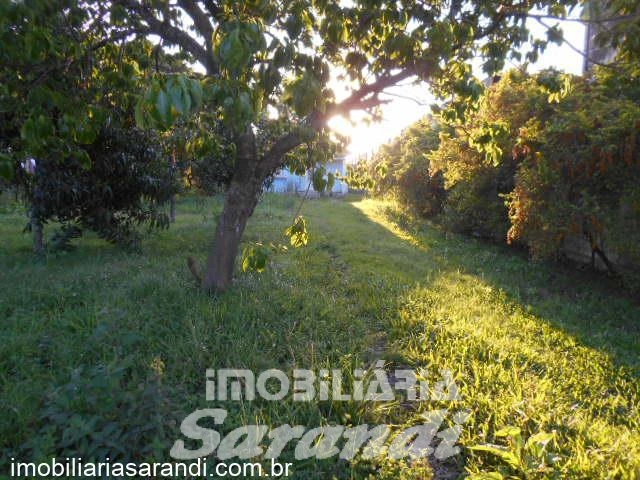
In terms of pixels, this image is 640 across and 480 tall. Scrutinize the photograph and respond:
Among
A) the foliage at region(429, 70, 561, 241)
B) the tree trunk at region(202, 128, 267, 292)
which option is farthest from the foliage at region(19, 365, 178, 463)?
the foliage at region(429, 70, 561, 241)

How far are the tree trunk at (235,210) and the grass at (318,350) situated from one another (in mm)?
234

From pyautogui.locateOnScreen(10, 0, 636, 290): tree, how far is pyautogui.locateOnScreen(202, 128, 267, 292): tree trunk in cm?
1

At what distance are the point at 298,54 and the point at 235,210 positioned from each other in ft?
7.75

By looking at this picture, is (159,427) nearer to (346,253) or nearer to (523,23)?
(523,23)

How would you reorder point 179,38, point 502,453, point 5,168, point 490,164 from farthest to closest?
point 490,164, point 179,38, point 502,453, point 5,168

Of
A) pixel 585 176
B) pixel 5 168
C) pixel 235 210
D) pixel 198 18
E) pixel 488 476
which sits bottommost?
pixel 488 476

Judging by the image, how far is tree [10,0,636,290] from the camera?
1867 mm

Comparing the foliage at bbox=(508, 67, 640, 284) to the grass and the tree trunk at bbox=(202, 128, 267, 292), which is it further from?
→ the tree trunk at bbox=(202, 128, 267, 292)

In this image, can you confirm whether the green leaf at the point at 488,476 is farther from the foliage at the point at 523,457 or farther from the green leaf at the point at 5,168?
the green leaf at the point at 5,168

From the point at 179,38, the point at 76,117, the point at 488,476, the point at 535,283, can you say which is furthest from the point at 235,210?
the point at 535,283

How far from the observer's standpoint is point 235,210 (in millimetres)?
4531

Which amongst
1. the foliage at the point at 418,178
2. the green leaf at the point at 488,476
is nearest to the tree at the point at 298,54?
the green leaf at the point at 488,476

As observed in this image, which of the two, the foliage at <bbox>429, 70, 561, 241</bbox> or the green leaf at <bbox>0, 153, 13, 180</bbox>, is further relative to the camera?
the foliage at <bbox>429, 70, 561, 241</bbox>

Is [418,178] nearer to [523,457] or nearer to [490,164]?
[490,164]
